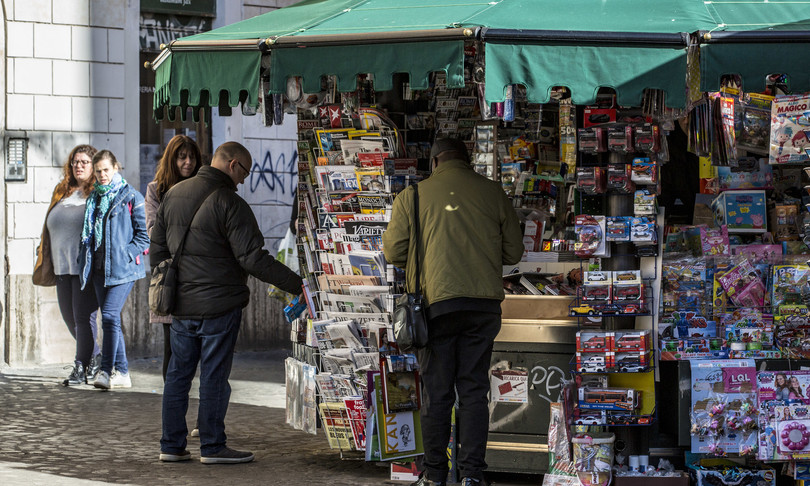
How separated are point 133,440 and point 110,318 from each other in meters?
2.28

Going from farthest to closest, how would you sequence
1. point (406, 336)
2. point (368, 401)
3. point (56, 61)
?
1. point (56, 61)
2. point (368, 401)
3. point (406, 336)

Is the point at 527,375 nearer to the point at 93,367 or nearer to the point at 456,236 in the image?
the point at 456,236

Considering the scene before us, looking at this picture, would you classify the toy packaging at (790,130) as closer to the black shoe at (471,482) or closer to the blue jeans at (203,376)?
the black shoe at (471,482)

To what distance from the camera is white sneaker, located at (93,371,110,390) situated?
31.9ft

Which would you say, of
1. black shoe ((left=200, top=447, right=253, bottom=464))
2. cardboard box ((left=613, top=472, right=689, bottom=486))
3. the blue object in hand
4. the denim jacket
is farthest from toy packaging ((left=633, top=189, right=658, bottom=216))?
the denim jacket

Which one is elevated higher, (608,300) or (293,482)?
(608,300)

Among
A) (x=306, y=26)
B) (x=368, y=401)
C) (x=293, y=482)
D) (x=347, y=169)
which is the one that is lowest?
(x=293, y=482)

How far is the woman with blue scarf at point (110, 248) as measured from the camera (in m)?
9.70

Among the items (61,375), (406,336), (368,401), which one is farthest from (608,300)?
(61,375)

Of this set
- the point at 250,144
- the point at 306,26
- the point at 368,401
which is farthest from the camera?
the point at 250,144

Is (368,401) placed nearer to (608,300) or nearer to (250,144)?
(608,300)

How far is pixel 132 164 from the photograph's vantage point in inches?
450

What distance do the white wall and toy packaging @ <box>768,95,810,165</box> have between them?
7071 millimetres

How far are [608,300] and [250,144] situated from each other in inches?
263
